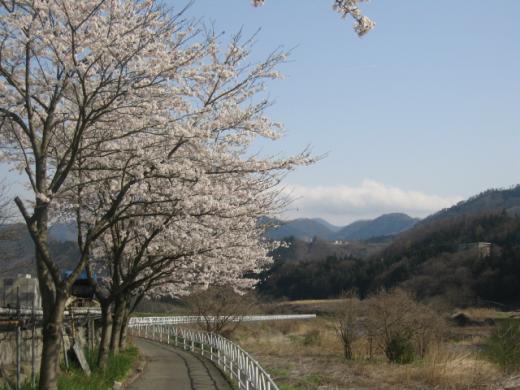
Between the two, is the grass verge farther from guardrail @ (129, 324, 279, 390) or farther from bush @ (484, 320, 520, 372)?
bush @ (484, 320, 520, 372)

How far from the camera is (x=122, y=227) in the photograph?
61.2ft

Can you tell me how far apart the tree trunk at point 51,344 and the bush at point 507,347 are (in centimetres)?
1476

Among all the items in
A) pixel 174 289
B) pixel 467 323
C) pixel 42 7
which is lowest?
pixel 467 323

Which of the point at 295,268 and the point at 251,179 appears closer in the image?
the point at 251,179

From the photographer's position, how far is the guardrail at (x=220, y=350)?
13202mm

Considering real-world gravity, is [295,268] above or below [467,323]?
above

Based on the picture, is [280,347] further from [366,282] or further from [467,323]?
[366,282]

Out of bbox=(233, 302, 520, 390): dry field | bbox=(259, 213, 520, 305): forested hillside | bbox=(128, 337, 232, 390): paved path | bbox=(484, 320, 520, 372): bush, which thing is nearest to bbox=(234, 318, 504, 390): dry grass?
bbox=(233, 302, 520, 390): dry field

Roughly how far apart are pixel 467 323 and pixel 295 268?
88462 mm

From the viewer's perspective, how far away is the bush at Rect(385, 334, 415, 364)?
25.4 m

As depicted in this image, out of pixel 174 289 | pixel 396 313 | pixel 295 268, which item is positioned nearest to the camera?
pixel 396 313

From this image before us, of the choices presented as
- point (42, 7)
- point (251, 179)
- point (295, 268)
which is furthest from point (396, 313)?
point (295, 268)

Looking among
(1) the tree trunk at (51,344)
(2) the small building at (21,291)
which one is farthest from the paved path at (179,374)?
(1) the tree trunk at (51,344)

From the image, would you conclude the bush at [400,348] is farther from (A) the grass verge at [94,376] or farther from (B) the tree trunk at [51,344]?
(B) the tree trunk at [51,344]
